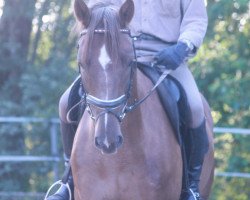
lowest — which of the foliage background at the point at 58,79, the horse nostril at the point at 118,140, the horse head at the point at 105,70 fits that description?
the foliage background at the point at 58,79

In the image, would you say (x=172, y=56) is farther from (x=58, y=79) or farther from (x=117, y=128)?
(x=58, y=79)

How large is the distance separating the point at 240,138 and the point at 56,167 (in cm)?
264

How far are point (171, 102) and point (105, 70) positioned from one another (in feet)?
3.44

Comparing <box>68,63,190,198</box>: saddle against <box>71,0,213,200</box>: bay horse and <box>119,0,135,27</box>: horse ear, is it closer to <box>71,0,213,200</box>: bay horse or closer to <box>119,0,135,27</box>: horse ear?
<box>71,0,213,200</box>: bay horse

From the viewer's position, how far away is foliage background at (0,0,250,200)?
43.5 feet

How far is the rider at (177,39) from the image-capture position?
712 cm

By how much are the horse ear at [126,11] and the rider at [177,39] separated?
2.82 ft

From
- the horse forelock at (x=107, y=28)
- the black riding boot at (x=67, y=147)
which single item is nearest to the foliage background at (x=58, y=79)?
the black riding boot at (x=67, y=147)

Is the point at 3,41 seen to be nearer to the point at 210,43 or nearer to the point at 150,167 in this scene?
the point at 210,43

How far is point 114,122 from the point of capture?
584 cm

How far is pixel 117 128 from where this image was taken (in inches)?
230

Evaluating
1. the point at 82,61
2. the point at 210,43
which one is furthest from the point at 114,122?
the point at 210,43

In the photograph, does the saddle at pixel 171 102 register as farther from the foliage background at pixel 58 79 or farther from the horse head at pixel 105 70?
the foliage background at pixel 58 79

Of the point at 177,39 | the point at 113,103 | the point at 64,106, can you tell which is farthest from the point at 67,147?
the point at 113,103
